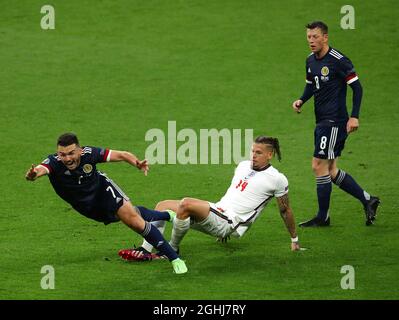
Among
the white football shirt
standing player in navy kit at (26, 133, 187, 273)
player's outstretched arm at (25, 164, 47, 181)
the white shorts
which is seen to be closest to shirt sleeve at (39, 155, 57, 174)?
standing player in navy kit at (26, 133, 187, 273)

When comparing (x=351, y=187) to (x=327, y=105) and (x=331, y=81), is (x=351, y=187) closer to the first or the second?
(x=327, y=105)

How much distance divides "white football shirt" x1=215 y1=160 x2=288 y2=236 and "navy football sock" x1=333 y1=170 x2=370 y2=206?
6.22 feet

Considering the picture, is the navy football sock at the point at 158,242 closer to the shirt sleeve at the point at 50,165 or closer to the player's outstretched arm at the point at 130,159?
the player's outstretched arm at the point at 130,159

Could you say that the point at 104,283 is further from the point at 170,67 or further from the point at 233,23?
the point at 233,23

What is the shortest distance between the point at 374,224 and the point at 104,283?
4207 mm

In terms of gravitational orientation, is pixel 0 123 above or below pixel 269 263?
above

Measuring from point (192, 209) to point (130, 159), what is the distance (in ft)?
3.12

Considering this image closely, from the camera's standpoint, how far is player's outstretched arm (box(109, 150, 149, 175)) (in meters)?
10.3

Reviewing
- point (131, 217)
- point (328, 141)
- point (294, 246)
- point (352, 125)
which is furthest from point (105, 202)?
point (352, 125)

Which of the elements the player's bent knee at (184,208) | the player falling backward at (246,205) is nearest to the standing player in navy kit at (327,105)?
the player falling backward at (246,205)

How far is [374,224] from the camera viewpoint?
12.8 m
